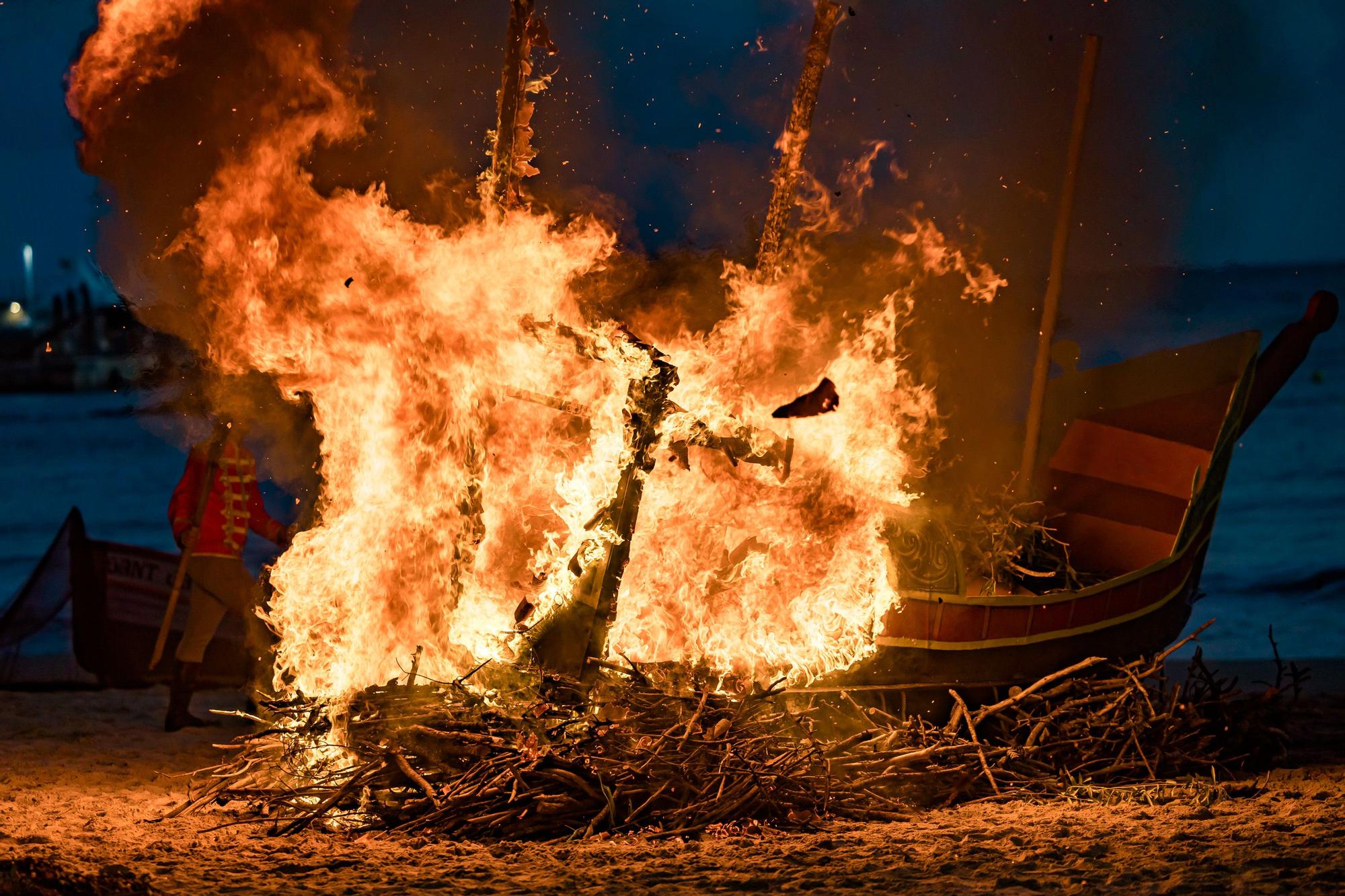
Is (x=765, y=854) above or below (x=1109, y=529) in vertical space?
below

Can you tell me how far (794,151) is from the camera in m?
8.03

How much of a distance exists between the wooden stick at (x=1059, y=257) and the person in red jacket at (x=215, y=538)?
5.31 m

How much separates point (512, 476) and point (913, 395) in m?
2.44

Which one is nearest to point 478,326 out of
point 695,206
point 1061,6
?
point 695,206

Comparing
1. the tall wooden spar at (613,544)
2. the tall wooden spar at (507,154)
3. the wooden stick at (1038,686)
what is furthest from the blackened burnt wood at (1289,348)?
the tall wooden spar at (507,154)

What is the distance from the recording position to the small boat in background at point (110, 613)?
1145 cm

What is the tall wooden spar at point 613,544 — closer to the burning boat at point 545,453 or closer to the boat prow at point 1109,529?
the burning boat at point 545,453

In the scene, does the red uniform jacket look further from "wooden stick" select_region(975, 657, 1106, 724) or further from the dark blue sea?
"wooden stick" select_region(975, 657, 1106, 724)

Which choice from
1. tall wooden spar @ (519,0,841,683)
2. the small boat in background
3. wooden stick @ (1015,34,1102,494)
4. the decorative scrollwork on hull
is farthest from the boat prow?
the small boat in background

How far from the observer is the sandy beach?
17.7ft

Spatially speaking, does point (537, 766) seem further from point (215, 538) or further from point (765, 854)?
point (215, 538)

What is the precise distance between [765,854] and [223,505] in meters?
5.25

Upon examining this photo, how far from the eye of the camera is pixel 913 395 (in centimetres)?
775

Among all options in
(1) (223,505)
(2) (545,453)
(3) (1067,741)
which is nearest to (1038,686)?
(3) (1067,741)
